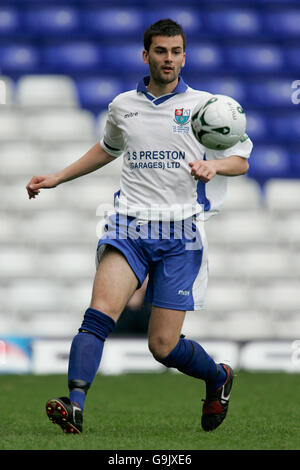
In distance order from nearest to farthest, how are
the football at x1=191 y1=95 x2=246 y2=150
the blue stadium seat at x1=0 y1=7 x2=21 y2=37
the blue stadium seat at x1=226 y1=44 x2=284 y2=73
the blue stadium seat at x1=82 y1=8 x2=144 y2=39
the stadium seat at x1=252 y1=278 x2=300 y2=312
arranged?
the football at x1=191 y1=95 x2=246 y2=150 → the stadium seat at x1=252 y1=278 x2=300 y2=312 → the blue stadium seat at x1=226 y1=44 x2=284 y2=73 → the blue stadium seat at x1=82 y1=8 x2=144 y2=39 → the blue stadium seat at x1=0 y1=7 x2=21 y2=37

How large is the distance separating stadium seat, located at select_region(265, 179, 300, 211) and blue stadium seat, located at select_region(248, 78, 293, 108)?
4.03 ft

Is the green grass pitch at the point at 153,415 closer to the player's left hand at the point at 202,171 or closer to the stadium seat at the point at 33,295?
the player's left hand at the point at 202,171

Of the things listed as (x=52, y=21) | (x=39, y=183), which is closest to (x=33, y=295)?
(x=52, y=21)

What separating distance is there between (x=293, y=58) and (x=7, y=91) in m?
3.57

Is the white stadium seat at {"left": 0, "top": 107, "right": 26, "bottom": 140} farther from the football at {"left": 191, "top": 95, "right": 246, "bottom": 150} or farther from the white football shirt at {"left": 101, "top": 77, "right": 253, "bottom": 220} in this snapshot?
the football at {"left": 191, "top": 95, "right": 246, "bottom": 150}

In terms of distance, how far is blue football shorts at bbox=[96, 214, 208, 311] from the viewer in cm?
436

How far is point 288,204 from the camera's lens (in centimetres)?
1027

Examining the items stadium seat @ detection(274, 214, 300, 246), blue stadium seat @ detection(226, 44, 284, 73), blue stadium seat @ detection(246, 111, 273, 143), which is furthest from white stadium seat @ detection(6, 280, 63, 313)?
blue stadium seat @ detection(226, 44, 284, 73)

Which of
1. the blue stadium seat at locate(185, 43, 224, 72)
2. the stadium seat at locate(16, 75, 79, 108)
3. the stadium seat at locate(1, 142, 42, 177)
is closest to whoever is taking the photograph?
the stadium seat at locate(1, 142, 42, 177)

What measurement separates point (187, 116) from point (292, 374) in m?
4.28

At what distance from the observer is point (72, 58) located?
11.5 meters

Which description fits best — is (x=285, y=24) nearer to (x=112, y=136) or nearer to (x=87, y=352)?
(x=112, y=136)
